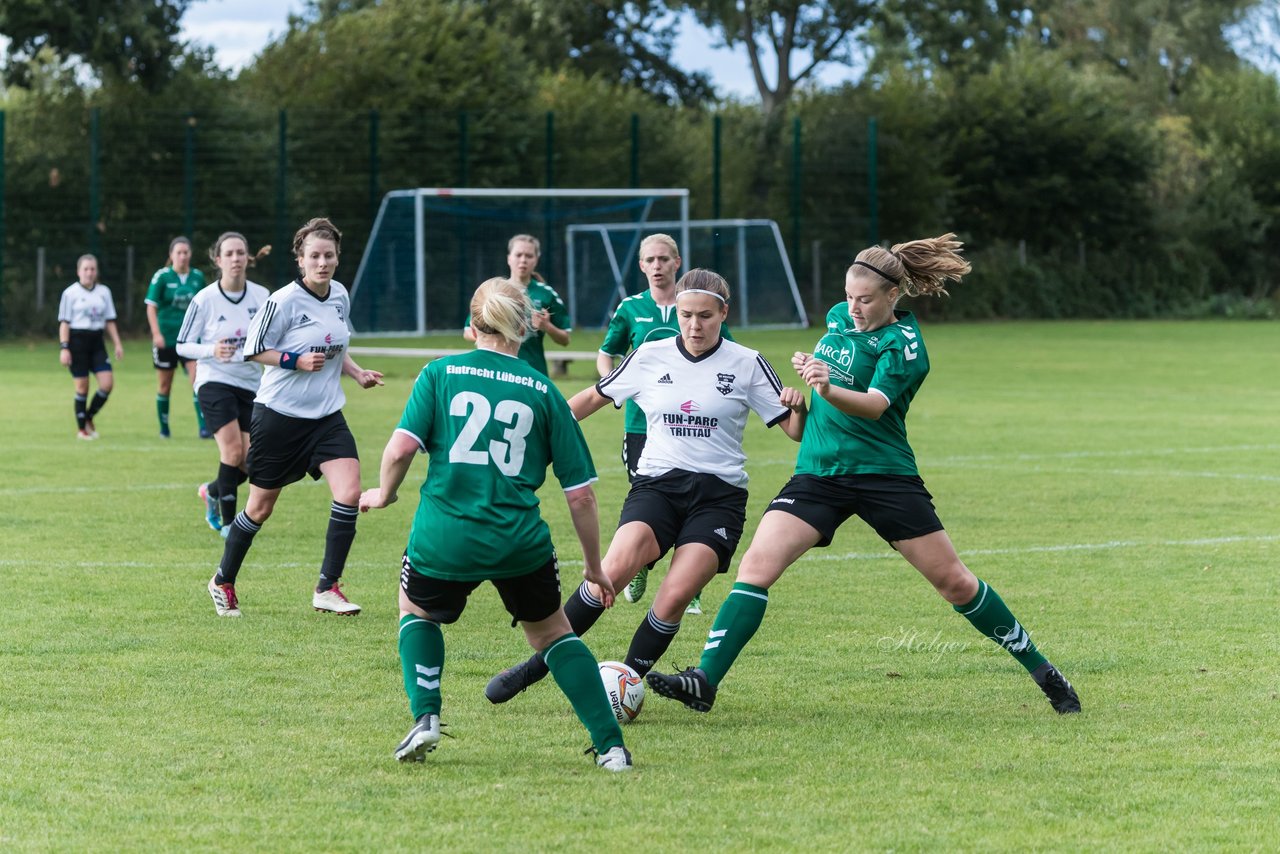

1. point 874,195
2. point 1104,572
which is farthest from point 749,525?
point 874,195

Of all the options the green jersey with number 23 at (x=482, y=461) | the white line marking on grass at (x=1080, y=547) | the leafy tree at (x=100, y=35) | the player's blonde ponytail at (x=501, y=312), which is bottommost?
the white line marking on grass at (x=1080, y=547)

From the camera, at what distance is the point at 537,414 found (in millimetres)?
5238

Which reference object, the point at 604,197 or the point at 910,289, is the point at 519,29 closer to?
the point at 604,197

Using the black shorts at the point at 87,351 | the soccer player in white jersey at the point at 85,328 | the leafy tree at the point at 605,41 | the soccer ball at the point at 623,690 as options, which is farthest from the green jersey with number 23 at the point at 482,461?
the leafy tree at the point at 605,41

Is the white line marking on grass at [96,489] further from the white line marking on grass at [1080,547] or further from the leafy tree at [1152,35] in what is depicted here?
the leafy tree at [1152,35]

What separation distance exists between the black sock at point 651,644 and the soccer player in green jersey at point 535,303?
12.3ft

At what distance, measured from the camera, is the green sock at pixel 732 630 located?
6031mm

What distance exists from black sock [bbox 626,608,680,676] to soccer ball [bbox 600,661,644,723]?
17 centimetres

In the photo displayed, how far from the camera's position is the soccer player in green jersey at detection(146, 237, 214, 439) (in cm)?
1652

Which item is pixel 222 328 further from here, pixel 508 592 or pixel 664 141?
pixel 664 141

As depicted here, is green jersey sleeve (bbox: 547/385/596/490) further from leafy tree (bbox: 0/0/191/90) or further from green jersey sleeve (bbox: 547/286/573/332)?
leafy tree (bbox: 0/0/191/90)

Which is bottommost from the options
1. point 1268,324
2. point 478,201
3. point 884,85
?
point 1268,324

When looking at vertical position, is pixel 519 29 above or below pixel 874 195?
above

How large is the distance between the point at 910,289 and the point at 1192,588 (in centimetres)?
323
